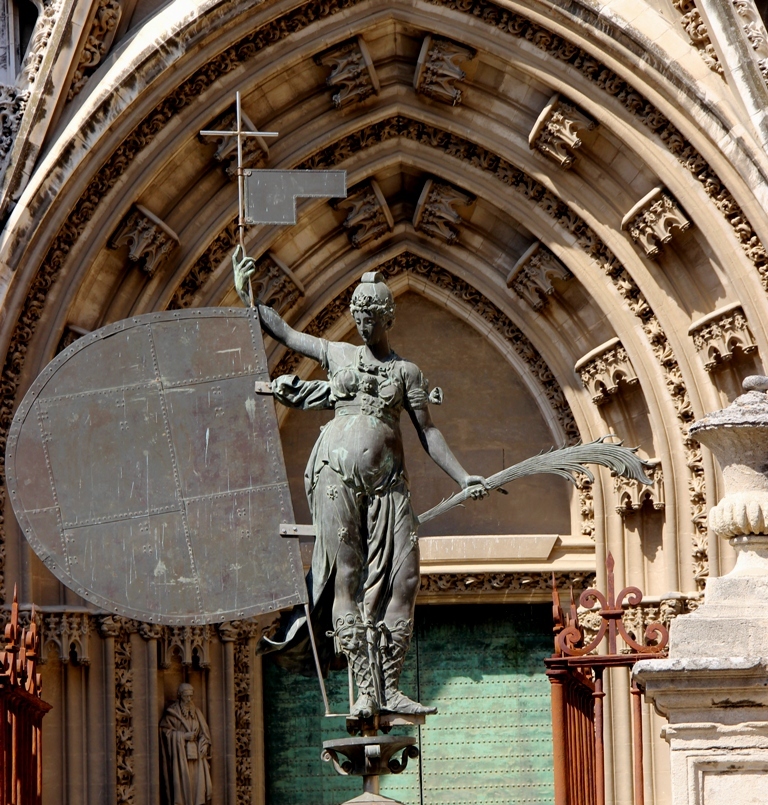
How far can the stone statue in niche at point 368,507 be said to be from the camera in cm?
883

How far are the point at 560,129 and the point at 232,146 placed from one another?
2.11m

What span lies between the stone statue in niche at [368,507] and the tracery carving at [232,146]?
14.8 ft

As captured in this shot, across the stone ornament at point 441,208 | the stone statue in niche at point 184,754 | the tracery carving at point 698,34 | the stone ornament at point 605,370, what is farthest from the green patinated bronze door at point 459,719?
the tracery carving at point 698,34

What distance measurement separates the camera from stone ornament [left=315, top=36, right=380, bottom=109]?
13773 millimetres

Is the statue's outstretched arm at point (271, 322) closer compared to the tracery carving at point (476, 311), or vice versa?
the statue's outstretched arm at point (271, 322)

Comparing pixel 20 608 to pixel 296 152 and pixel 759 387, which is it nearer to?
pixel 296 152

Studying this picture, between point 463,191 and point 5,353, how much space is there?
3.35 m

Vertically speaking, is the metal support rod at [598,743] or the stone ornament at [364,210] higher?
the stone ornament at [364,210]

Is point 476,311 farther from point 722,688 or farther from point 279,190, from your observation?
point 722,688

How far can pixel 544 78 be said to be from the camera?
44.4 ft

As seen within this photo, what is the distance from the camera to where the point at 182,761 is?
1357 cm

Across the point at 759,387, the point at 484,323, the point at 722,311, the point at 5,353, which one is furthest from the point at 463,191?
the point at 759,387

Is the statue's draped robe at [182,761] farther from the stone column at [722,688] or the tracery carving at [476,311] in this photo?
the stone column at [722,688]

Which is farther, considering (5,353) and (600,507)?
(600,507)
